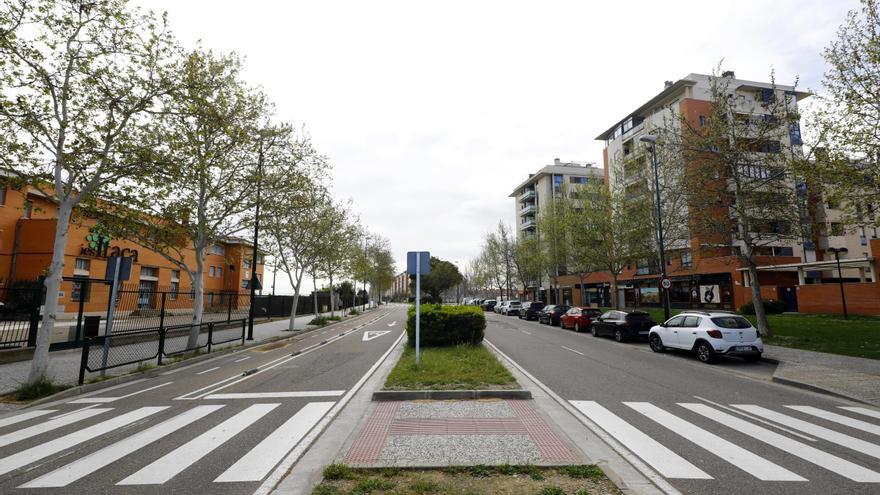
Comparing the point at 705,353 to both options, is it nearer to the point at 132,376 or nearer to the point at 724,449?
the point at 724,449

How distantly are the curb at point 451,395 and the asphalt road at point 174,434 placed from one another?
99 centimetres

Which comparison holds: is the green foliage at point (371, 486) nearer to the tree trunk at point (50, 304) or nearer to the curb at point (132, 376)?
the curb at point (132, 376)

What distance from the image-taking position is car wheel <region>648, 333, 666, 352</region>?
14663 millimetres

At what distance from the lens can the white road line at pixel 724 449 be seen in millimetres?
4285

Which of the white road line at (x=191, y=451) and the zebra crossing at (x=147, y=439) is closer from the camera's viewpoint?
the white road line at (x=191, y=451)

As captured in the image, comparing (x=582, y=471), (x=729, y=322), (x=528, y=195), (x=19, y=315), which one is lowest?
(x=582, y=471)

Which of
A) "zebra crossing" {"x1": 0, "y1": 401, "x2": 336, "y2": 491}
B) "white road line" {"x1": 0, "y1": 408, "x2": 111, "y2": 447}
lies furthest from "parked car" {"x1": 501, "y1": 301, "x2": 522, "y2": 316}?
"white road line" {"x1": 0, "y1": 408, "x2": 111, "y2": 447}

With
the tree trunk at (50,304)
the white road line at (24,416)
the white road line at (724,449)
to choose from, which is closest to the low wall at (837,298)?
the white road line at (724,449)

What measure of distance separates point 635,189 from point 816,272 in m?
24.4

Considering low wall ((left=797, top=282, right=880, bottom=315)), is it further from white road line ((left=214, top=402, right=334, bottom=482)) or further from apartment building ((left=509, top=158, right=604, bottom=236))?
apartment building ((left=509, top=158, right=604, bottom=236))

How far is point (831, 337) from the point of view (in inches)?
617

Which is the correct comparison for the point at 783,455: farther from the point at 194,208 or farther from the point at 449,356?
the point at 194,208

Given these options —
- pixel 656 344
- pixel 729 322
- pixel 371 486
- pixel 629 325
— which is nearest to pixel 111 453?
pixel 371 486

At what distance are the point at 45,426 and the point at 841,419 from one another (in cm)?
1293
